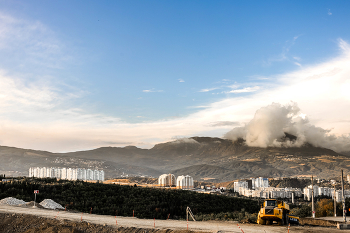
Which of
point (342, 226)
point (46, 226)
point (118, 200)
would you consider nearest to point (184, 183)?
point (118, 200)

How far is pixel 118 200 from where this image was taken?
161 ft

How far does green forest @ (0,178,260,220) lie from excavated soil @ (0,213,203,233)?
13.5 metres

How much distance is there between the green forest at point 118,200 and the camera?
42.9m

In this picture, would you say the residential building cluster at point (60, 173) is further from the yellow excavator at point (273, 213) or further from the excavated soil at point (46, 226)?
the yellow excavator at point (273, 213)

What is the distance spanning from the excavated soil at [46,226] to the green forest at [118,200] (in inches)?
533

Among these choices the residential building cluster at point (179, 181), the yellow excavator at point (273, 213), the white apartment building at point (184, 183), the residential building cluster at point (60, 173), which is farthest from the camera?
the residential building cluster at point (60, 173)

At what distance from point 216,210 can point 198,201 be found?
5.72 metres

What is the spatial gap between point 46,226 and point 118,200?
79.5 ft

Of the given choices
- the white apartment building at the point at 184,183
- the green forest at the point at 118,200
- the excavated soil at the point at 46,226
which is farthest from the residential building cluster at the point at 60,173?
the excavated soil at the point at 46,226

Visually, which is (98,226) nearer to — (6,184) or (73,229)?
(73,229)

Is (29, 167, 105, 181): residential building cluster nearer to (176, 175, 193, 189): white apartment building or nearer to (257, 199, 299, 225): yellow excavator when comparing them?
(176, 175, 193, 189): white apartment building

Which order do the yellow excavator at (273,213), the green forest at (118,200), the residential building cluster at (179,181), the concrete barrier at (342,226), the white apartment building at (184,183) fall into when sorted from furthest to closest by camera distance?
the residential building cluster at (179,181) → the white apartment building at (184,183) → the green forest at (118,200) → the yellow excavator at (273,213) → the concrete barrier at (342,226)

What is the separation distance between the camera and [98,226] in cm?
2495

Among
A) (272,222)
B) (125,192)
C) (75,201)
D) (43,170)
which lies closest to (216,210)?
(125,192)
